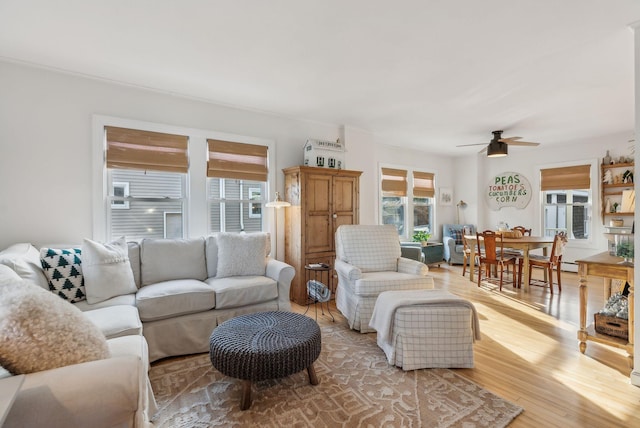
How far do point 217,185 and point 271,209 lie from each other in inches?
31.4

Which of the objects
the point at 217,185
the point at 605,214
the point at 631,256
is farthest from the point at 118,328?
the point at 605,214

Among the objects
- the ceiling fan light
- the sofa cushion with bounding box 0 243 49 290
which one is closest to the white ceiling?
the ceiling fan light

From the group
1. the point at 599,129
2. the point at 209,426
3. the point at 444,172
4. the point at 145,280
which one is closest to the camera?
the point at 209,426

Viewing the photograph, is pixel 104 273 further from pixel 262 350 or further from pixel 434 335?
pixel 434 335

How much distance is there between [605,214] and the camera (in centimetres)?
557

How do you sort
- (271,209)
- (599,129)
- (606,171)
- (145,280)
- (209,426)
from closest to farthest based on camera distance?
1. (209,426)
2. (145,280)
3. (271,209)
4. (599,129)
5. (606,171)

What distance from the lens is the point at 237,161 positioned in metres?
3.95

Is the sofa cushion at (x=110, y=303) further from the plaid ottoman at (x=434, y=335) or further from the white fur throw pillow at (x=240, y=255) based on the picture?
the plaid ottoman at (x=434, y=335)

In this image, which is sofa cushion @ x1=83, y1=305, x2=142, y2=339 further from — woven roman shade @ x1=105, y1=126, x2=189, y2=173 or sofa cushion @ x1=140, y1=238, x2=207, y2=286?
woven roman shade @ x1=105, y1=126, x2=189, y2=173

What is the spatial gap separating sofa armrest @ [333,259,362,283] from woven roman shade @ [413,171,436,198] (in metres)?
4.04

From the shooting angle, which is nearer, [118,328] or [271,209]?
[118,328]

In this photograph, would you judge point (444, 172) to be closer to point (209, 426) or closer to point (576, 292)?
point (576, 292)

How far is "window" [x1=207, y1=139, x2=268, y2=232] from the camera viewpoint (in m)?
3.82

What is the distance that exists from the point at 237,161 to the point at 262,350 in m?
2.69
